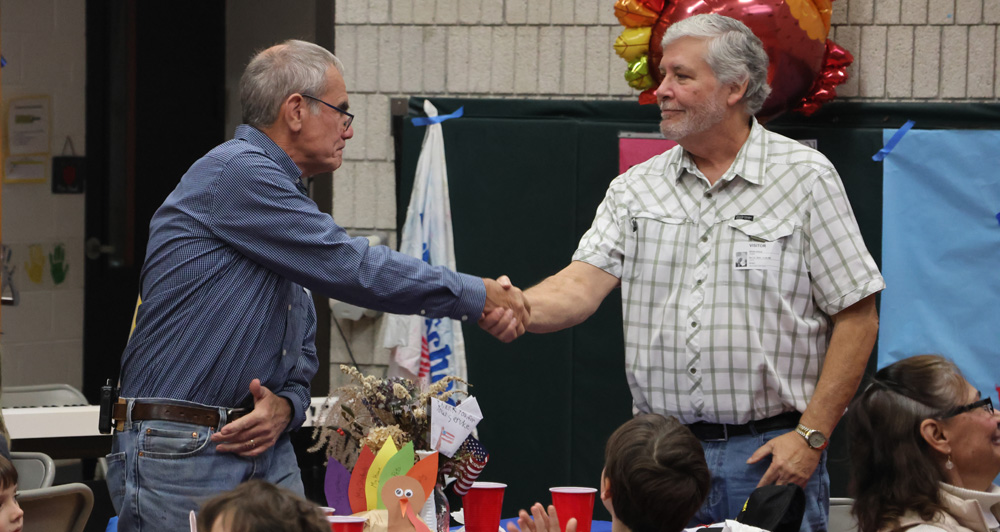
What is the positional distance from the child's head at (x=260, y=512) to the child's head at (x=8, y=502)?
41.6 inches

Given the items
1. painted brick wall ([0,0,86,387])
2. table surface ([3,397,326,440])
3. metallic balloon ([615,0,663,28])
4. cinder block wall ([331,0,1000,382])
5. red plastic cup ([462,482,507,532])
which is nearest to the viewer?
red plastic cup ([462,482,507,532])

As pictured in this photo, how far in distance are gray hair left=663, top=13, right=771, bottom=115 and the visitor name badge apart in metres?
0.46

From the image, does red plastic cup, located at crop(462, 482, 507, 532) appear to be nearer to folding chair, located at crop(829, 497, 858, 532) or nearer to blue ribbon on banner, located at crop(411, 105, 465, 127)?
folding chair, located at crop(829, 497, 858, 532)

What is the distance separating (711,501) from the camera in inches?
105

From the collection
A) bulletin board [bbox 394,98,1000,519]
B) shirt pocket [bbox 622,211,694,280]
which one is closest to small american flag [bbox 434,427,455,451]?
shirt pocket [bbox 622,211,694,280]

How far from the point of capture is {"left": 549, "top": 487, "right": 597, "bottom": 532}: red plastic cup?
2365mm

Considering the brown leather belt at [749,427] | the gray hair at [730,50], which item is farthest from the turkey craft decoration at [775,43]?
the brown leather belt at [749,427]

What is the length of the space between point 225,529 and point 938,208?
362cm

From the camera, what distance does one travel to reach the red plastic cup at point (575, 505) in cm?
237

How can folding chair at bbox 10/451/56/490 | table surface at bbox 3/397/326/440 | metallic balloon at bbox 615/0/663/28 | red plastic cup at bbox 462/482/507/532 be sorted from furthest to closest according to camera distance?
table surface at bbox 3/397/326/440
metallic balloon at bbox 615/0/663/28
folding chair at bbox 10/451/56/490
red plastic cup at bbox 462/482/507/532

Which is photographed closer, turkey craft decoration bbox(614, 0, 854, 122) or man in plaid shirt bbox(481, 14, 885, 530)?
man in plaid shirt bbox(481, 14, 885, 530)

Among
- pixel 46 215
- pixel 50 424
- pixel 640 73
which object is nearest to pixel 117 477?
pixel 50 424

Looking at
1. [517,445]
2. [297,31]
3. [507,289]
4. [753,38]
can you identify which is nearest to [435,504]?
[507,289]

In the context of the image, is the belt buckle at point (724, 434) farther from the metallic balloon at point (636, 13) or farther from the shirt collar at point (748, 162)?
the metallic balloon at point (636, 13)
